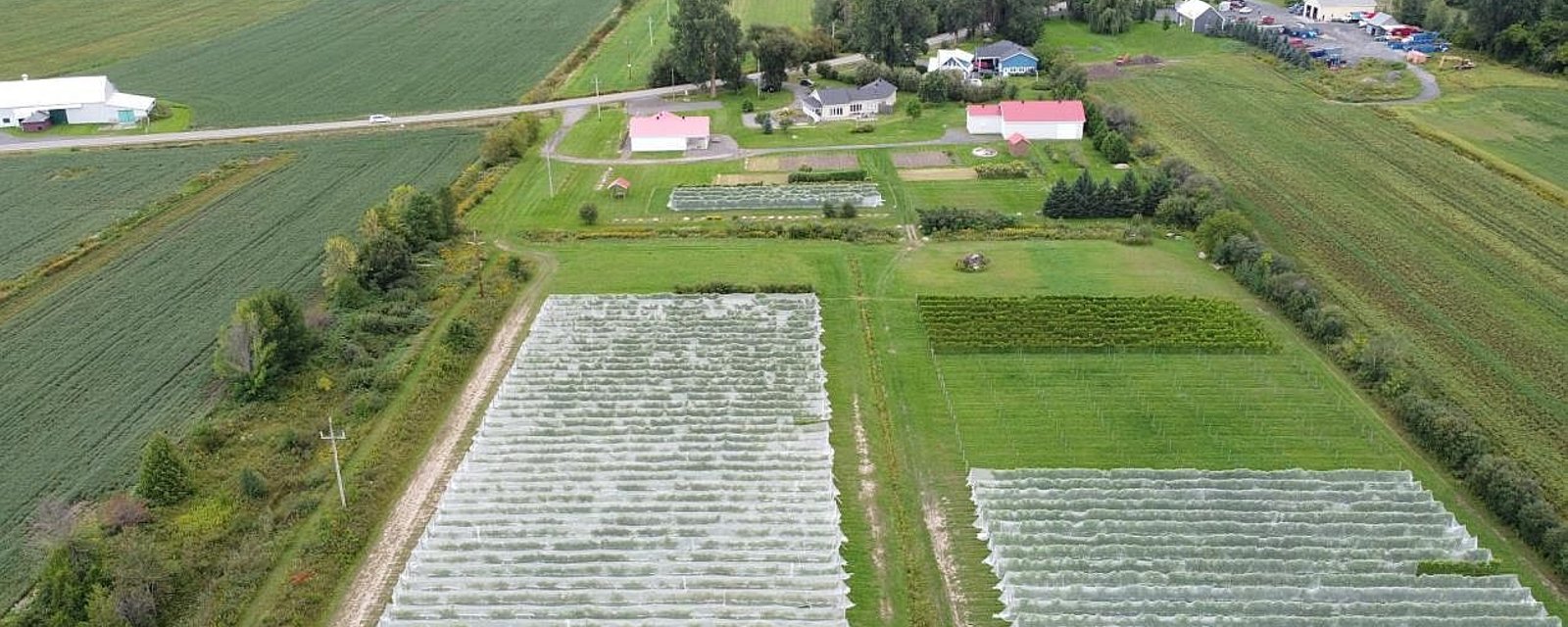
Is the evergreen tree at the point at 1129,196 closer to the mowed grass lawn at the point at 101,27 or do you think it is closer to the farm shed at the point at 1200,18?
the farm shed at the point at 1200,18

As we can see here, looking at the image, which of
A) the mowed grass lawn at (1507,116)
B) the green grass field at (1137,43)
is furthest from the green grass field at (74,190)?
the mowed grass lawn at (1507,116)

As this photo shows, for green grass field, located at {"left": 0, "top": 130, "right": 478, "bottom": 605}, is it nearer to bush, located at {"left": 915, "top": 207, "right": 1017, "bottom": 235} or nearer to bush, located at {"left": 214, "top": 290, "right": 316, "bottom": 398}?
bush, located at {"left": 214, "top": 290, "right": 316, "bottom": 398}

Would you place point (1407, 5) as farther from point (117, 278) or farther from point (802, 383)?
point (117, 278)

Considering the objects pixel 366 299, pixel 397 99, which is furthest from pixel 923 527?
pixel 397 99

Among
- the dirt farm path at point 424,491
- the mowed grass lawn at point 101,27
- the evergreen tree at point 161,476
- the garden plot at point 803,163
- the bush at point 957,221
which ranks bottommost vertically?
the dirt farm path at point 424,491

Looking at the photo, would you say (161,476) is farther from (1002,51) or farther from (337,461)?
(1002,51)

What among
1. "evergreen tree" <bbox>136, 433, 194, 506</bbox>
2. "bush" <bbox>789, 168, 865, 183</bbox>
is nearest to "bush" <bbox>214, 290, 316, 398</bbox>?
"evergreen tree" <bbox>136, 433, 194, 506</bbox>

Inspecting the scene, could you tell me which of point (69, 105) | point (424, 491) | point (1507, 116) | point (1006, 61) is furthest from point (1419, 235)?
point (69, 105)
